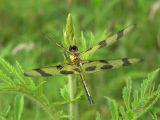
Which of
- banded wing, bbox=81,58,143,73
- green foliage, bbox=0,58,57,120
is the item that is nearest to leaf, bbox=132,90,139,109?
banded wing, bbox=81,58,143,73

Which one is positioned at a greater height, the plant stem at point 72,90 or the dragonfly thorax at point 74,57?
the dragonfly thorax at point 74,57

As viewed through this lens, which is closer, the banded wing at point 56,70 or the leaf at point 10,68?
the banded wing at point 56,70

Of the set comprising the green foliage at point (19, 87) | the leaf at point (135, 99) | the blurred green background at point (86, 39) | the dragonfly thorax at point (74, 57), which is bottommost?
the leaf at point (135, 99)

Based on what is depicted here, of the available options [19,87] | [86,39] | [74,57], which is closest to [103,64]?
[74,57]

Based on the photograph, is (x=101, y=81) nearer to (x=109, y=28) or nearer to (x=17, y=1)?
(x=109, y=28)

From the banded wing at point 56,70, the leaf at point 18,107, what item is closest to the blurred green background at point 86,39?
the leaf at point 18,107

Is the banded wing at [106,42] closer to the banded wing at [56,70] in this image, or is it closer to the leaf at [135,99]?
the banded wing at [56,70]

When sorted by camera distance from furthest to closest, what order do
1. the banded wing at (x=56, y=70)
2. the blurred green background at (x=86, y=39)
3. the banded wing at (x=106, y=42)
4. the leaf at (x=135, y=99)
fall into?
the blurred green background at (x=86, y=39)
the banded wing at (x=106, y=42)
the leaf at (x=135, y=99)
the banded wing at (x=56, y=70)

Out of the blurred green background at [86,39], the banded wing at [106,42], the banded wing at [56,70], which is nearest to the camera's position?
the banded wing at [56,70]
